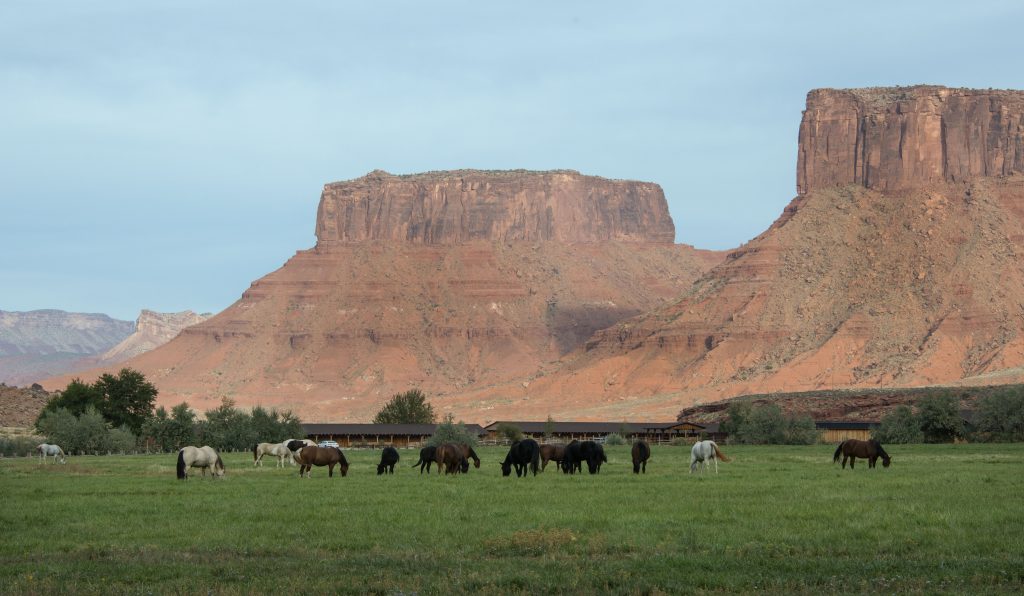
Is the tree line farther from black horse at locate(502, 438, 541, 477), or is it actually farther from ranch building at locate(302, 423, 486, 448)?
black horse at locate(502, 438, 541, 477)

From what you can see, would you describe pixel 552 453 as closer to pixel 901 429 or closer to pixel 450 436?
pixel 450 436

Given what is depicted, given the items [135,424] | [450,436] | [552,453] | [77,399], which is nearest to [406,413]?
[135,424]

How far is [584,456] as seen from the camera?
40812 millimetres

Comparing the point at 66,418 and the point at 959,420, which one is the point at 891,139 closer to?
the point at 959,420

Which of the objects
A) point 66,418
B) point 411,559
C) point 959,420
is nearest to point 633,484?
point 411,559

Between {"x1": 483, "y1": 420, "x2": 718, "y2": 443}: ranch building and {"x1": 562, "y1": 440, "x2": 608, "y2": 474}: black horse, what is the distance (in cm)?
5991

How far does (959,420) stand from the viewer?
82.8 m

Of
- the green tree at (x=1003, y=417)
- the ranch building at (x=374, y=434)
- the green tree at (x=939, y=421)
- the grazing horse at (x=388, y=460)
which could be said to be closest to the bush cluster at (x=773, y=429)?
the green tree at (x=939, y=421)

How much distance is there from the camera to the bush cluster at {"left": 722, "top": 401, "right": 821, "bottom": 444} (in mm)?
87562

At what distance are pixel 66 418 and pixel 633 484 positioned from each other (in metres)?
49.4

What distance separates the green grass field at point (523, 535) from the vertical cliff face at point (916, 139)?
147 meters

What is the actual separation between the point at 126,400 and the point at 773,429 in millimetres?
45248

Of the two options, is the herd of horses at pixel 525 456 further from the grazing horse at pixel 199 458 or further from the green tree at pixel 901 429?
the green tree at pixel 901 429

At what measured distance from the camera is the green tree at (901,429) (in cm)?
8144
